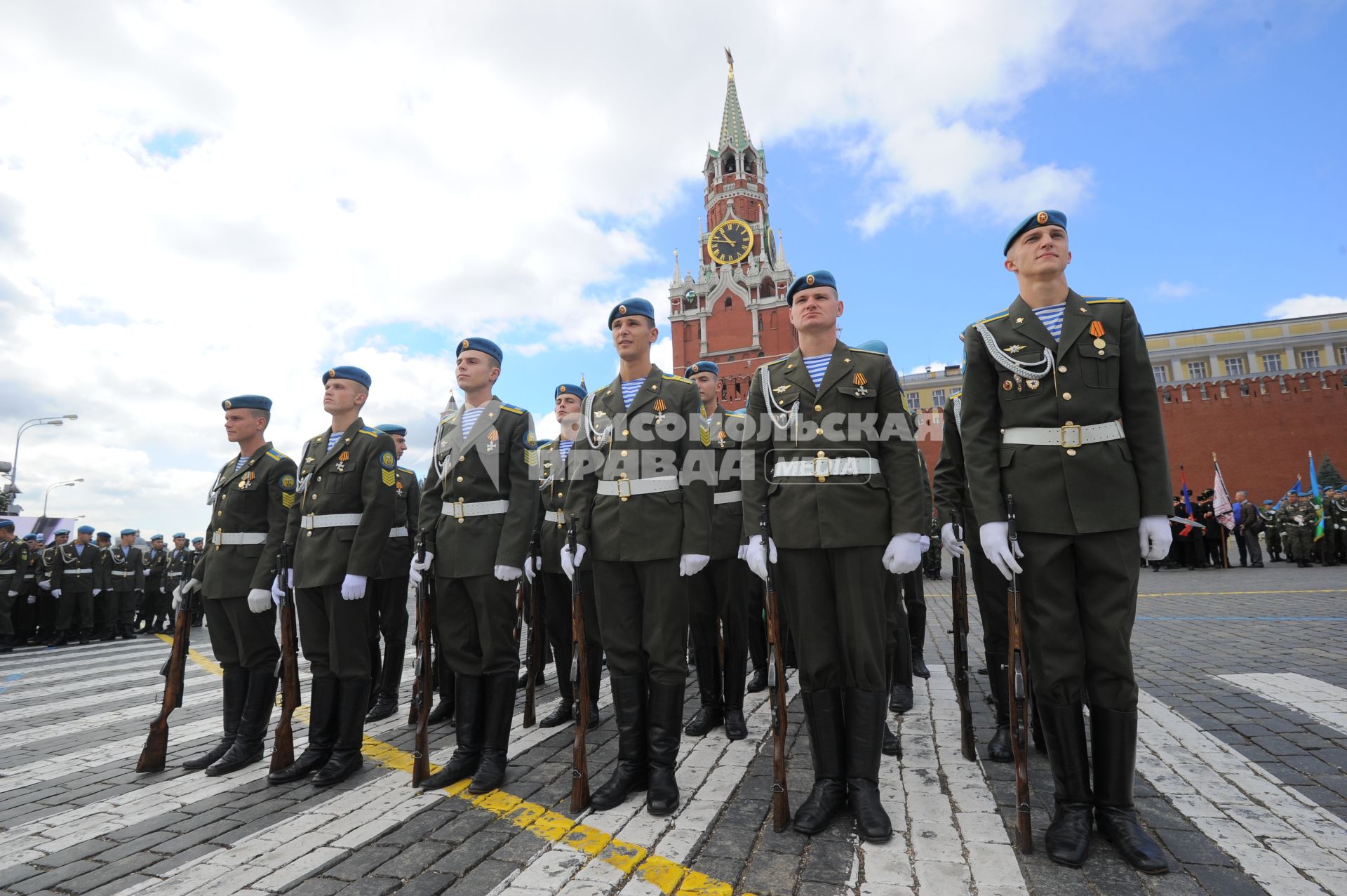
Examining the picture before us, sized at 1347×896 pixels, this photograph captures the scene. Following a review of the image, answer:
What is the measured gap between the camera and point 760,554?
337 centimetres

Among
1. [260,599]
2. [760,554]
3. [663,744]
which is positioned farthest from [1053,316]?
[260,599]

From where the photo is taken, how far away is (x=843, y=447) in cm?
343

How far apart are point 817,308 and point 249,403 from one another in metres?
4.20

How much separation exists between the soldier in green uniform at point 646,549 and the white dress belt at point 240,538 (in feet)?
7.91

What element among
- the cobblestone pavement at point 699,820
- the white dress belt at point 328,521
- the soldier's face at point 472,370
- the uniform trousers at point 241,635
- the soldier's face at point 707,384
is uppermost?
the soldier's face at point 707,384

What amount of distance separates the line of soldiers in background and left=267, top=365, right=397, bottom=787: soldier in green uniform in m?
12.4

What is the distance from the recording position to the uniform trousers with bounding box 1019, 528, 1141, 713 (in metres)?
2.82

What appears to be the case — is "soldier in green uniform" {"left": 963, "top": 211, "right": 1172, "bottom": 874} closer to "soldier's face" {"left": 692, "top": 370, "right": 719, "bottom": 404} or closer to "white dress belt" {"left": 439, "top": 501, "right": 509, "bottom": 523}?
"white dress belt" {"left": 439, "top": 501, "right": 509, "bottom": 523}

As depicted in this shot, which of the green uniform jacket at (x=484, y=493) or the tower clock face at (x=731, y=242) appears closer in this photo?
the green uniform jacket at (x=484, y=493)

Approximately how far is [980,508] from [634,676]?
6.49 feet

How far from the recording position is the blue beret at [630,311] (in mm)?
4125

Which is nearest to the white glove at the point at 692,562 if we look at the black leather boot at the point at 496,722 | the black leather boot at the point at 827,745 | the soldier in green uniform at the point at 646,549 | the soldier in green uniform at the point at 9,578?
the soldier in green uniform at the point at 646,549

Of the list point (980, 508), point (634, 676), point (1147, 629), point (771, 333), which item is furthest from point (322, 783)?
point (771, 333)

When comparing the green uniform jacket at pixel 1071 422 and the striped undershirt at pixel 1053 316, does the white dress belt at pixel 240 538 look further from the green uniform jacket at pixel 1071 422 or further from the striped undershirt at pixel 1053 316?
the striped undershirt at pixel 1053 316
